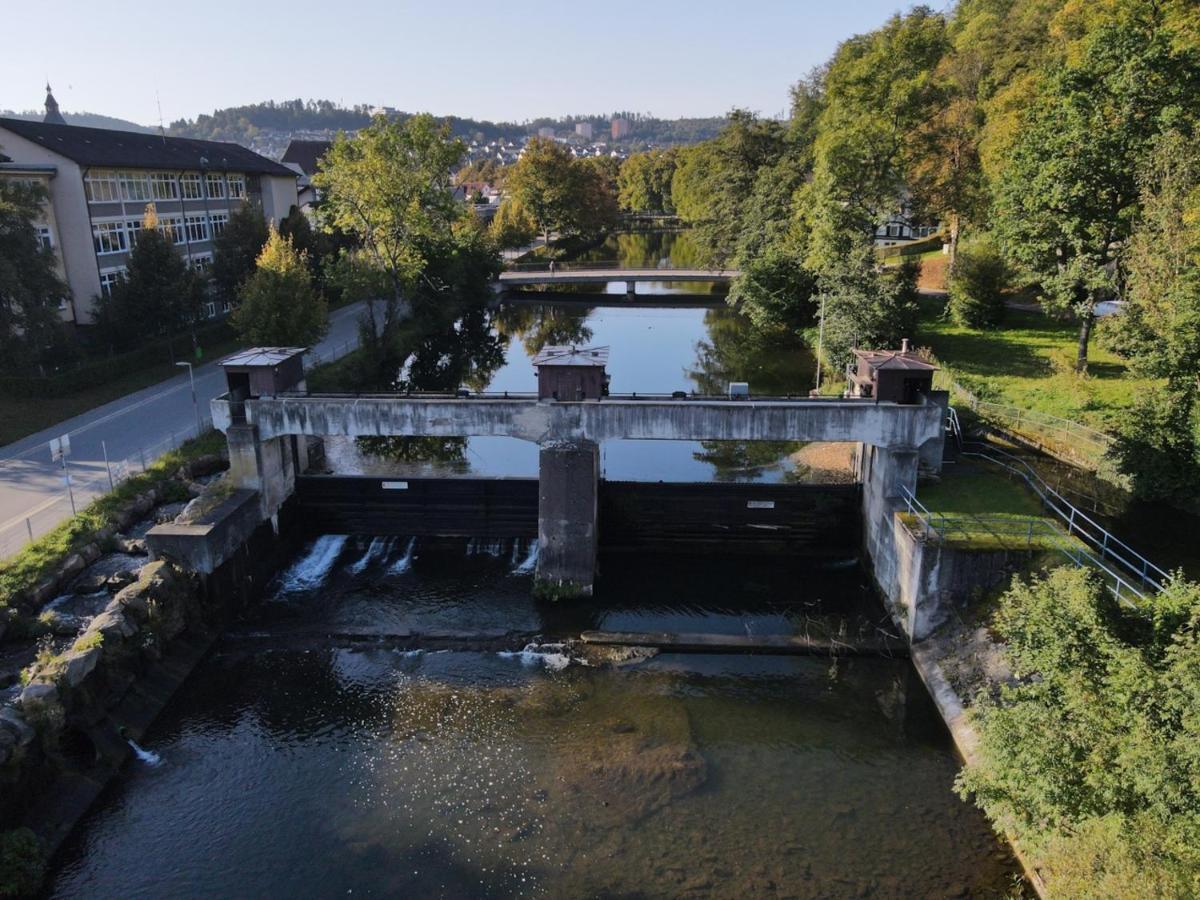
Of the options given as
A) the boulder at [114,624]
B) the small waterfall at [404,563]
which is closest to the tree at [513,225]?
the small waterfall at [404,563]

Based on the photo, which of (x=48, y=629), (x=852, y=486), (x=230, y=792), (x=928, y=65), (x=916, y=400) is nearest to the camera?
(x=230, y=792)

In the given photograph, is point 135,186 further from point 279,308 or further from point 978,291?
point 978,291

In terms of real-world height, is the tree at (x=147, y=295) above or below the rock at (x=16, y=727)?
above

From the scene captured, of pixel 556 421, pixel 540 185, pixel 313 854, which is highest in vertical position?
pixel 540 185

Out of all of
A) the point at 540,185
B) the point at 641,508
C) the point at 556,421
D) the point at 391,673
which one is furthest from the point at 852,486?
the point at 540,185

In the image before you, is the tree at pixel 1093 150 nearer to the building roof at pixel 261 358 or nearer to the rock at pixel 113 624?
the building roof at pixel 261 358

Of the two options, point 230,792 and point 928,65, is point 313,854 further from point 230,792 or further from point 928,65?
point 928,65
